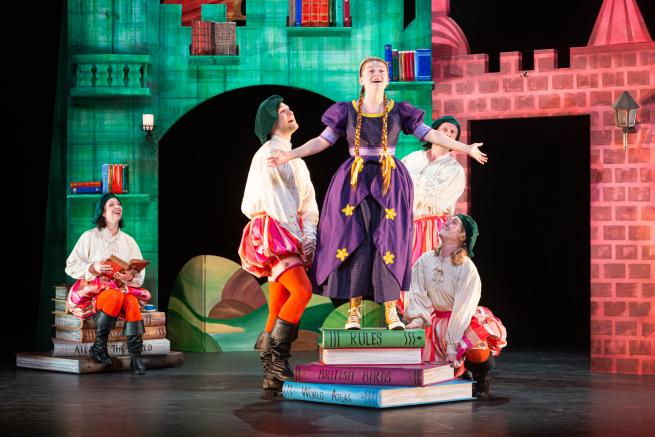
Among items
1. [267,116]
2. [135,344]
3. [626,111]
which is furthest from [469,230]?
[135,344]

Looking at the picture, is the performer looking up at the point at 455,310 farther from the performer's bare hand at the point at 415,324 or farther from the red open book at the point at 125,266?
the red open book at the point at 125,266

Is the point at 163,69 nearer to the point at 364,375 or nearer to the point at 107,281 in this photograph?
the point at 107,281

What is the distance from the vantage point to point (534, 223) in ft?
33.0

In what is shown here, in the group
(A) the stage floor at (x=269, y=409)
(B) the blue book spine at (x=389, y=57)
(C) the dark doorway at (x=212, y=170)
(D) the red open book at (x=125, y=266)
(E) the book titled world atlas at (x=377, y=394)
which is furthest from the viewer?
(C) the dark doorway at (x=212, y=170)

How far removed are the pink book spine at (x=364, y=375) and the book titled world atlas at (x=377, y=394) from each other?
51 millimetres

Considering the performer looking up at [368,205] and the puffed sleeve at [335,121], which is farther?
the puffed sleeve at [335,121]

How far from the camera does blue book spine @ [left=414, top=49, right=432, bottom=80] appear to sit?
8672 mm

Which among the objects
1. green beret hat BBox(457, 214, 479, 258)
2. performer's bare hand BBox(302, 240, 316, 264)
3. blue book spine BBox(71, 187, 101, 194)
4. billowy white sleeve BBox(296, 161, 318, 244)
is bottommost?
performer's bare hand BBox(302, 240, 316, 264)

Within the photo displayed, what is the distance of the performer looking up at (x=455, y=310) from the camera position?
6.13 meters

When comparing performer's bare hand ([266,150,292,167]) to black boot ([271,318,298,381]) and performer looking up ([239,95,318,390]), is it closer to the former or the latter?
performer looking up ([239,95,318,390])

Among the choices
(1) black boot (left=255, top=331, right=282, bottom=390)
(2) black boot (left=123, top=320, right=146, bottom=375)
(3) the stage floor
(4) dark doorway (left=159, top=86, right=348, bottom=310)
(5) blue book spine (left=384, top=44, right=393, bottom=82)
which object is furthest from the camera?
(4) dark doorway (left=159, top=86, right=348, bottom=310)

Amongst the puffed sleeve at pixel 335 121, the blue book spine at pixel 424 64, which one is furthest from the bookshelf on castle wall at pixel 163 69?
the puffed sleeve at pixel 335 121

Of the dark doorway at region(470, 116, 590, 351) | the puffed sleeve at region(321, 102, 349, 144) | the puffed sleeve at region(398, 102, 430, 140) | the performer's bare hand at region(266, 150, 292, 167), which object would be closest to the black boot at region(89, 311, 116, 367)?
the performer's bare hand at region(266, 150, 292, 167)

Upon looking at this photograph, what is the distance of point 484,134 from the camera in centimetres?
1005
